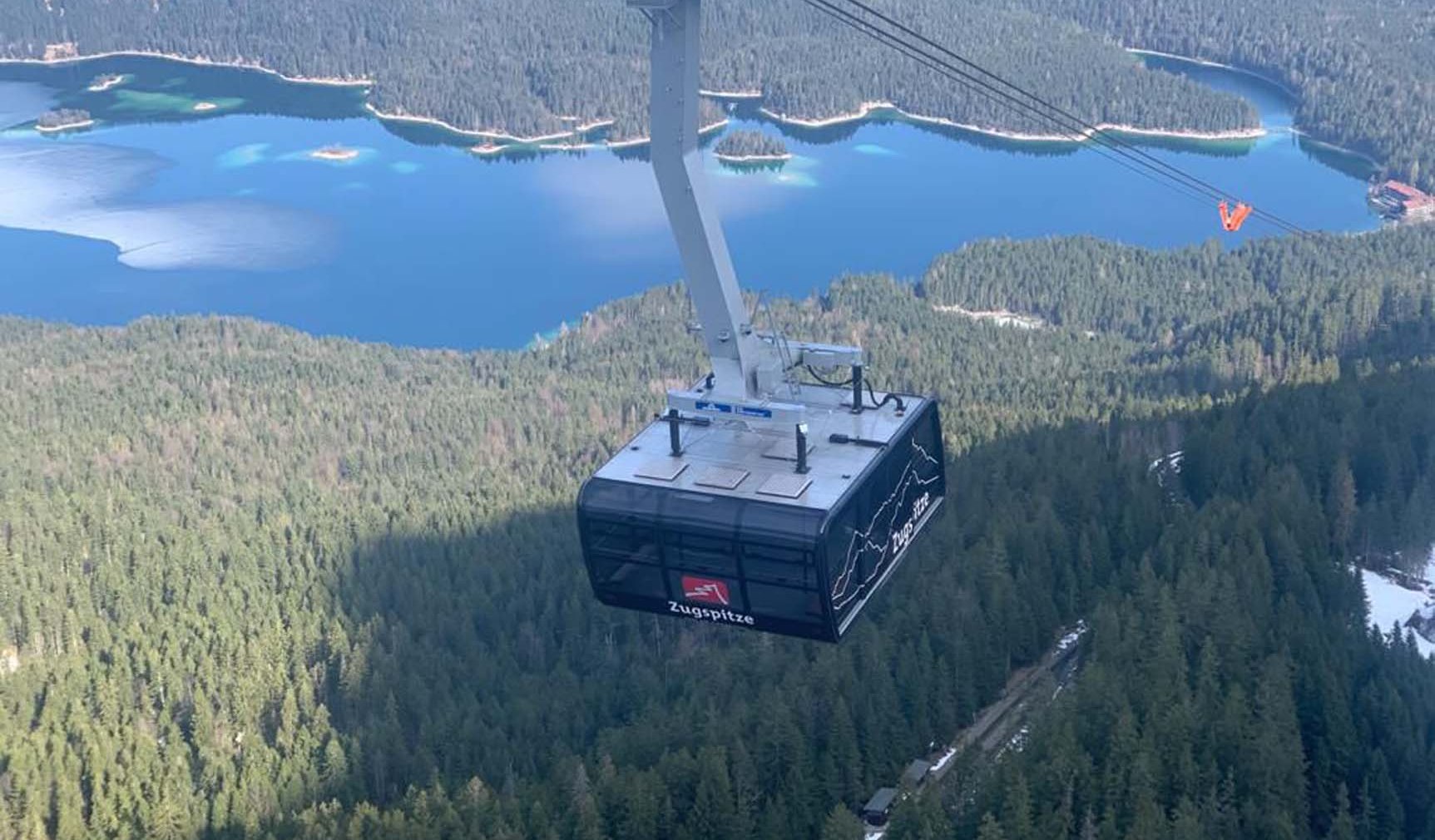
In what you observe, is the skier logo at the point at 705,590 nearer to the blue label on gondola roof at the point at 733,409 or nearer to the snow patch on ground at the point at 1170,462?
the blue label on gondola roof at the point at 733,409

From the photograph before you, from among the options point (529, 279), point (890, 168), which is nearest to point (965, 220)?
point (890, 168)

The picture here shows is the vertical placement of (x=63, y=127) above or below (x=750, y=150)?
below

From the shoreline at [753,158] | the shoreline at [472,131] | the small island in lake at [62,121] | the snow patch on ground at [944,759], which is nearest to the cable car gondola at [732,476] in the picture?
the snow patch on ground at [944,759]

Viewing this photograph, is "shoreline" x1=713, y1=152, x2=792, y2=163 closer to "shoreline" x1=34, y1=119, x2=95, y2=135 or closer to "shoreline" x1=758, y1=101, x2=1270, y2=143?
"shoreline" x1=758, y1=101, x2=1270, y2=143

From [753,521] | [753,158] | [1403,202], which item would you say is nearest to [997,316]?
[1403,202]

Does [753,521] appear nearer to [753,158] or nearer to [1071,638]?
[1071,638]

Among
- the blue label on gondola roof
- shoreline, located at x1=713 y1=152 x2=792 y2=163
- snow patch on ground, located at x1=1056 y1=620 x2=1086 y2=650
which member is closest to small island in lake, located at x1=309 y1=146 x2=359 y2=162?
shoreline, located at x1=713 y1=152 x2=792 y2=163
